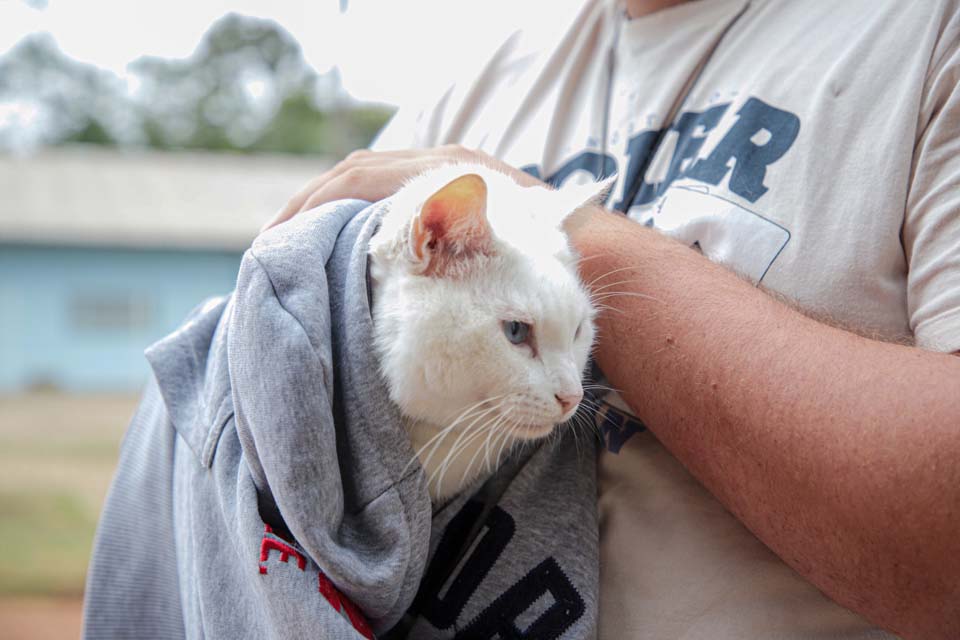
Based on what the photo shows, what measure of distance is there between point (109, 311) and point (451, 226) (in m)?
6.53

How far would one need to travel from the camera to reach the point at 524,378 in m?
0.72

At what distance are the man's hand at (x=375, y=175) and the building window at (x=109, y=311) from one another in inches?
238

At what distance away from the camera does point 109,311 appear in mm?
6312

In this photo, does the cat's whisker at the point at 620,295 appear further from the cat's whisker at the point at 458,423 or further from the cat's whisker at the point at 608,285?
the cat's whisker at the point at 458,423

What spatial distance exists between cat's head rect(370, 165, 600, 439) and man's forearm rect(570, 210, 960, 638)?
86 millimetres

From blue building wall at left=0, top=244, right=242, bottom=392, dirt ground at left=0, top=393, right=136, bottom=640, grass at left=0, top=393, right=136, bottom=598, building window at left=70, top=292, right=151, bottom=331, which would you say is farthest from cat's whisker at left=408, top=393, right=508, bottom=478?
building window at left=70, top=292, right=151, bottom=331

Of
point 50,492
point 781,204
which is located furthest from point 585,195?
point 50,492

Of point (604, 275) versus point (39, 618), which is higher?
point (604, 275)

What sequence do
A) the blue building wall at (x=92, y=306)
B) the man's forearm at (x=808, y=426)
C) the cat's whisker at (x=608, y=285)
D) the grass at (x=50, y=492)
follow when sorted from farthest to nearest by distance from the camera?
the blue building wall at (x=92, y=306)
the grass at (x=50, y=492)
the cat's whisker at (x=608, y=285)
the man's forearm at (x=808, y=426)

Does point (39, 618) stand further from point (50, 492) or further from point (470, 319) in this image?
point (470, 319)

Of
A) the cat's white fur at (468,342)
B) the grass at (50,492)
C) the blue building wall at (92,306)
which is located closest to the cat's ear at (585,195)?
the cat's white fur at (468,342)

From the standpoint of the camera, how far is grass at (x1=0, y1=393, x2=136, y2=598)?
317cm

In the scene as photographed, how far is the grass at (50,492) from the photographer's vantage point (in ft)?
10.4

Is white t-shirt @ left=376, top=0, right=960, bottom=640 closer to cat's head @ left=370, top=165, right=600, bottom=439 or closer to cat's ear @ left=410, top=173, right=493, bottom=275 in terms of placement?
cat's head @ left=370, top=165, right=600, bottom=439
